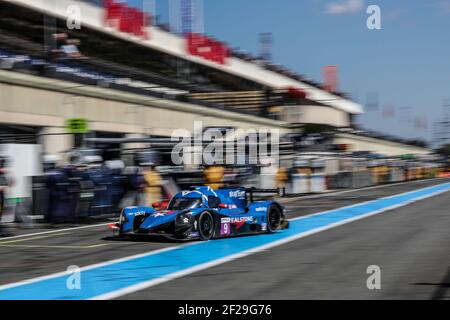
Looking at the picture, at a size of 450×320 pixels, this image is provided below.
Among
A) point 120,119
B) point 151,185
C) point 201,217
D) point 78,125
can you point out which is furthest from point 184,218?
point 120,119

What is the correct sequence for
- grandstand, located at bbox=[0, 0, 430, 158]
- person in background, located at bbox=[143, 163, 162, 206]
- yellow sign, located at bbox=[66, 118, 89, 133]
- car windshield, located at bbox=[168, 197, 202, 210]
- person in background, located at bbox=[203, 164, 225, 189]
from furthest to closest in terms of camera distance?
grandstand, located at bbox=[0, 0, 430, 158], person in background, located at bbox=[143, 163, 162, 206], person in background, located at bbox=[203, 164, 225, 189], yellow sign, located at bbox=[66, 118, 89, 133], car windshield, located at bbox=[168, 197, 202, 210]

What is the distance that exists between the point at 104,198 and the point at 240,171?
8.36 meters

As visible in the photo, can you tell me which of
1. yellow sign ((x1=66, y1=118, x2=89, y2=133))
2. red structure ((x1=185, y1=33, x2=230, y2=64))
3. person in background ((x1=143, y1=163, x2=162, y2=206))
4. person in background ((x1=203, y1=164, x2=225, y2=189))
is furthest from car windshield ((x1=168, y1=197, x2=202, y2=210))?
red structure ((x1=185, y1=33, x2=230, y2=64))

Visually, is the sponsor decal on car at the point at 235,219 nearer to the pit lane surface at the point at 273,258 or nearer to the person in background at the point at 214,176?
the pit lane surface at the point at 273,258

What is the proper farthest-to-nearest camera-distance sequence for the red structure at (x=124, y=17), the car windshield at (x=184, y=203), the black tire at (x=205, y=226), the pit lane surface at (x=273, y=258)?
the red structure at (x=124, y=17) → the car windshield at (x=184, y=203) → the black tire at (x=205, y=226) → the pit lane surface at (x=273, y=258)

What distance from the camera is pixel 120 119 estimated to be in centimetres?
3145

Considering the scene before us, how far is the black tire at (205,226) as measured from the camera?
41.8ft

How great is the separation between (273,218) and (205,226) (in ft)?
7.06

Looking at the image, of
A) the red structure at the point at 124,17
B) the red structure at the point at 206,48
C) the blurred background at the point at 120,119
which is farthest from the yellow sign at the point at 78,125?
the red structure at the point at 206,48

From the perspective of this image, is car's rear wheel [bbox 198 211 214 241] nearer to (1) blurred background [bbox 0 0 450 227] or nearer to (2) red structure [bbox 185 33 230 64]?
(1) blurred background [bbox 0 0 450 227]

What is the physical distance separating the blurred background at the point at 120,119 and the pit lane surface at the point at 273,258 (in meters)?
3.30

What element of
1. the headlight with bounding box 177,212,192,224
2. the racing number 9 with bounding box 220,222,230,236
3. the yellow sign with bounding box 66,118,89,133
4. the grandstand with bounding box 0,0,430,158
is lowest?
the racing number 9 with bounding box 220,222,230,236

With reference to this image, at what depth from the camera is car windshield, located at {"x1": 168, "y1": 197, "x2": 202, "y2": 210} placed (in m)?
13.0
